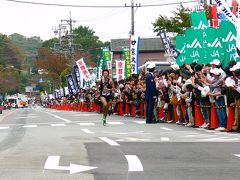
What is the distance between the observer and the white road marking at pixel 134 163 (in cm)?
995

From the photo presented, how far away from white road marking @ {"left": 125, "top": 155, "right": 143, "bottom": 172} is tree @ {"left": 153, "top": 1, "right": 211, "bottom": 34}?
145ft

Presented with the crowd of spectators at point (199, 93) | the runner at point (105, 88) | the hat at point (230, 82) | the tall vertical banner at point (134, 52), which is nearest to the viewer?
the hat at point (230, 82)

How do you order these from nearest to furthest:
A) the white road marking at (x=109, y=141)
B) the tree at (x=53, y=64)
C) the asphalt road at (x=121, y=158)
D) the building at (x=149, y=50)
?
the asphalt road at (x=121, y=158) → the white road marking at (x=109, y=141) → the building at (x=149, y=50) → the tree at (x=53, y=64)

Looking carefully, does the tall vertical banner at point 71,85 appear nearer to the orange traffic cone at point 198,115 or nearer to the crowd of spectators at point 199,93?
the crowd of spectators at point 199,93

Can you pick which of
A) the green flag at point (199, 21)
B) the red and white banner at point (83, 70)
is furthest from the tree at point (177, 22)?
the green flag at point (199, 21)

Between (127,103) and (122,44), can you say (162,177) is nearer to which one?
(127,103)

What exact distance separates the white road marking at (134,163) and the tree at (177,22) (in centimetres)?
4422

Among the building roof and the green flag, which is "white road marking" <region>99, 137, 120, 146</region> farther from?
the building roof

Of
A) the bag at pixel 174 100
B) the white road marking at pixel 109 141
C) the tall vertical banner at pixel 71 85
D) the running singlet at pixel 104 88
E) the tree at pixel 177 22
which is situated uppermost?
the tree at pixel 177 22

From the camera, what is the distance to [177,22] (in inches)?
2272

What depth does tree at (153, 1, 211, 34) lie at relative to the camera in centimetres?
5566

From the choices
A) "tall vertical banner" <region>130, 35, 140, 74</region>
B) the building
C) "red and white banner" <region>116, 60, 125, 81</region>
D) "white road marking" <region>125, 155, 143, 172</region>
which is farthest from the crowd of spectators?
the building

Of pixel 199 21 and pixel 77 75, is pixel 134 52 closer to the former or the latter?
pixel 199 21

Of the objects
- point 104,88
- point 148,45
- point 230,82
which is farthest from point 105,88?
point 148,45
